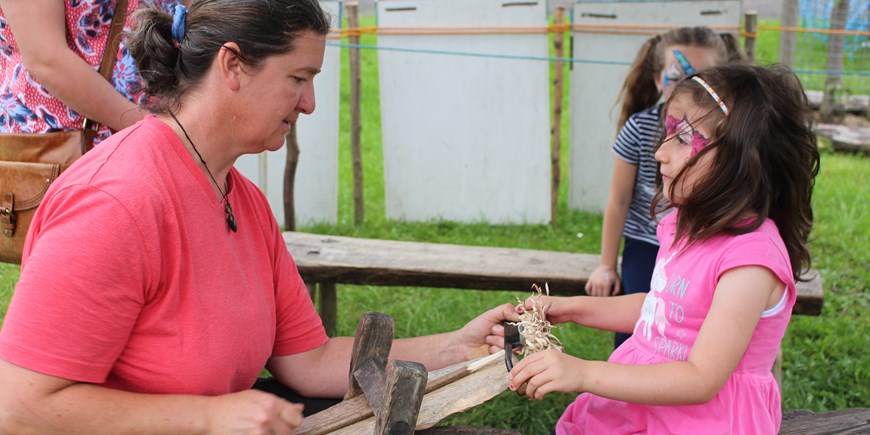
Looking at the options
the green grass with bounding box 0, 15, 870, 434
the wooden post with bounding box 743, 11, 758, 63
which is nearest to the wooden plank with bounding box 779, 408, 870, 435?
the green grass with bounding box 0, 15, 870, 434

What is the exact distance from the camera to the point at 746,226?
7.61 feet

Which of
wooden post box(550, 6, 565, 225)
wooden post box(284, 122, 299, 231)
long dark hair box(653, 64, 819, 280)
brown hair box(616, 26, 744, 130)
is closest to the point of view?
long dark hair box(653, 64, 819, 280)

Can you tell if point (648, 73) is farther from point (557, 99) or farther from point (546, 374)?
point (557, 99)

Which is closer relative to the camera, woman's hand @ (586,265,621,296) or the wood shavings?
the wood shavings

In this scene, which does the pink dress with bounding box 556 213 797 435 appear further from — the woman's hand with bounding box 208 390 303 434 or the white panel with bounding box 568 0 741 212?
the white panel with bounding box 568 0 741 212

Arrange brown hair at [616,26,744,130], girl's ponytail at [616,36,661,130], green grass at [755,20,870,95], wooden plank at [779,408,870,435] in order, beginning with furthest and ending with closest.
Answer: green grass at [755,20,870,95]
girl's ponytail at [616,36,661,130]
brown hair at [616,26,744,130]
wooden plank at [779,408,870,435]

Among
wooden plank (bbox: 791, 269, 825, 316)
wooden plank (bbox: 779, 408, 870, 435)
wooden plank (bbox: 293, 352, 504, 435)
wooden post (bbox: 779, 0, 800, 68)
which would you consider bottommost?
wooden plank (bbox: 791, 269, 825, 316)

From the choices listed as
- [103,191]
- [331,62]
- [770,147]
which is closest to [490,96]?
[331,62]

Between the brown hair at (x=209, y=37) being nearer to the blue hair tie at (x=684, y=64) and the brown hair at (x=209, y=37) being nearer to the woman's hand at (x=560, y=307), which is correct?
the woman's hand at (x=560, y=307)

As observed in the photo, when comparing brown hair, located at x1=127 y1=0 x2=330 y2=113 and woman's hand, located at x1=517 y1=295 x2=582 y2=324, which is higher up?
brown hair, located at x1=127 y1=0 x2=330 y2=113

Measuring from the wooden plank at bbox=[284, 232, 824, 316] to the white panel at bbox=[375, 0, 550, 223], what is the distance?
2.83 m

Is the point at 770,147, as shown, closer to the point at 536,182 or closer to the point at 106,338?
the point at 106,338

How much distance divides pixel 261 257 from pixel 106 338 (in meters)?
0.56

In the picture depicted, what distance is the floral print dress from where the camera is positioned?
2639 mm
